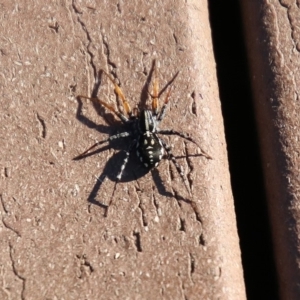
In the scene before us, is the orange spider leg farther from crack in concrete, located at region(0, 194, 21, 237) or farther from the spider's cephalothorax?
crack in concrete, located at region(0, 194, 21, 237)

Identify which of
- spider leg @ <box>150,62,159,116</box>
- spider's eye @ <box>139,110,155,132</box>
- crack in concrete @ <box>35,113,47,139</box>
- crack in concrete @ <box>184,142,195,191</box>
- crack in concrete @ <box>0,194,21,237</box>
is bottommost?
crack in concrete @ <box>0,194,21,237</box>

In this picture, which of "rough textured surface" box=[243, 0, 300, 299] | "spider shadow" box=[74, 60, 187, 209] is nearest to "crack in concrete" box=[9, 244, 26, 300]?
"spider shadow" box=[74, 60, 187, 209]

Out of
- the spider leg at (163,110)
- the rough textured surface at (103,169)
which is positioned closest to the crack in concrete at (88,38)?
the rough textured surface at (103,169)

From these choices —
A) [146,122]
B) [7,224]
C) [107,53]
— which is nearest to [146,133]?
[146,122]

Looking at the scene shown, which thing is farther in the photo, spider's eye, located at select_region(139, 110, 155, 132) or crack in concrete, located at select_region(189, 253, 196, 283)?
spider's eye, located at select_region(139, 110, 155, 132)

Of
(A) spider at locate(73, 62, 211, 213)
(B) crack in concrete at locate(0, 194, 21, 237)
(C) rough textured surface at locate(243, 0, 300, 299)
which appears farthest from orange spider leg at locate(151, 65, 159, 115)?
(B) crack in concrete at locate(0, 194, 21, 237)

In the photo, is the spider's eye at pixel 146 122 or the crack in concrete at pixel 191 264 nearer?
the crack in concrete at pixel 191 264

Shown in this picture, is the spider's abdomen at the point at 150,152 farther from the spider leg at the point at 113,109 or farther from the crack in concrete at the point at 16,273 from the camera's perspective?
the crack in concrete at the point at 16,273

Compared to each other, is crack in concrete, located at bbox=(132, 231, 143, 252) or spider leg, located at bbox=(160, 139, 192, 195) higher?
spider leg, located at bbox=(160, 139, 192, 195)

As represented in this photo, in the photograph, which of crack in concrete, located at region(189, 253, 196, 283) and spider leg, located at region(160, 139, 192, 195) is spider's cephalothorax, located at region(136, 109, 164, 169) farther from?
crack in concrete, located at region(189, 253, 196, 283)
